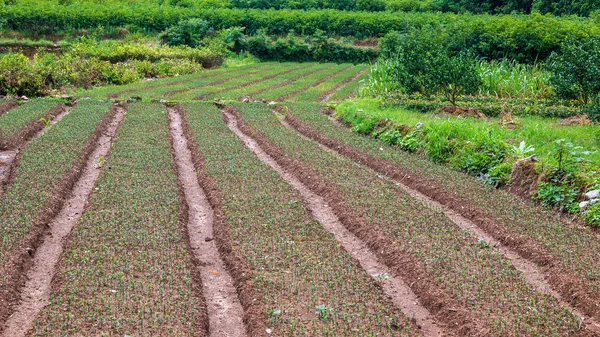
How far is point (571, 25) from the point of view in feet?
93.2

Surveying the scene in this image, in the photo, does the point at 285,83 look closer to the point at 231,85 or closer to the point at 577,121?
the point at 231,85

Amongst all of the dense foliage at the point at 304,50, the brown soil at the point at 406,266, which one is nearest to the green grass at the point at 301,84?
the dense foliage at the point at 304,50

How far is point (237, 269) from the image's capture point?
369 inches

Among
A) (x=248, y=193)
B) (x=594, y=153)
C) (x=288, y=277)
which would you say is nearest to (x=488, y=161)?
(x=594, y=153)

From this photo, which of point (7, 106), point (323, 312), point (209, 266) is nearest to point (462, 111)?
point (209, 266)

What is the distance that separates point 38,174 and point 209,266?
5601 millimetres

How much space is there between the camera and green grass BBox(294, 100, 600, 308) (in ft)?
30.8

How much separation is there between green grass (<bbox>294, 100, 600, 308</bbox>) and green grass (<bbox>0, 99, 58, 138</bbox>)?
9.36 metres

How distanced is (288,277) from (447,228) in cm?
325

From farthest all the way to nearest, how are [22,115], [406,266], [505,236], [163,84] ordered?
1. [163,84]
2. [22,115]
3. [505,236]
4. [406,266]

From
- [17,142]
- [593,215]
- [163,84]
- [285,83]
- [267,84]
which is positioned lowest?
[285,83]

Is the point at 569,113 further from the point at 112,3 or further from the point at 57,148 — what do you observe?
the point at 112,3

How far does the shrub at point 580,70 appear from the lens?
17.2 m

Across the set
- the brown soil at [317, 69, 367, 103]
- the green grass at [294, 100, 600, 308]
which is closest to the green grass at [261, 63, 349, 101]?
the brown soil at [317, 69, 367, 103]
